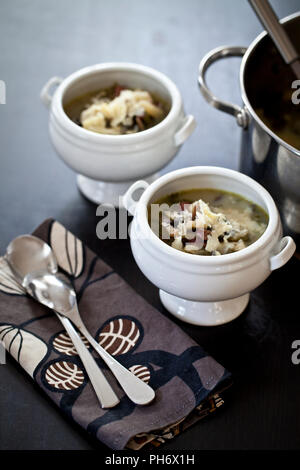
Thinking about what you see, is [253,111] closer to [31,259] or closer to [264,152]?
[264,152]

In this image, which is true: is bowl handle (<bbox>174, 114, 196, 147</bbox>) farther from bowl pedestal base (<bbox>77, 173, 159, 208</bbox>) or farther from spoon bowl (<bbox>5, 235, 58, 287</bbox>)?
spoon bowl (<bbox>5, 235, 58, 287</bbox>)

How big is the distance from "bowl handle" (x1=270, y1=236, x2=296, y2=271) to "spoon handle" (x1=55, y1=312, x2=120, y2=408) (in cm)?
26

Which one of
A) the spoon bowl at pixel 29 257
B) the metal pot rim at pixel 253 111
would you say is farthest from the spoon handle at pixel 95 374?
the metal pot rim at pixel 253 111

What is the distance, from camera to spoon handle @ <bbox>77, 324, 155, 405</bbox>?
0.82 meters

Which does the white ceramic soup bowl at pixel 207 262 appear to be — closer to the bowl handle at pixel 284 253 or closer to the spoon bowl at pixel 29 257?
the bowl handle at pixel 284 253

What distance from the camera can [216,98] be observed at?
3.36 feet

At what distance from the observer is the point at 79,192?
1150mm

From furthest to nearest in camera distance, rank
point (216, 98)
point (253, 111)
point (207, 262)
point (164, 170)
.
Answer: point (164, 170)
point (216, 98)
point (253, 111)
point (207, 262)

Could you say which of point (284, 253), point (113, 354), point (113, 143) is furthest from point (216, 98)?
point (113, 354)

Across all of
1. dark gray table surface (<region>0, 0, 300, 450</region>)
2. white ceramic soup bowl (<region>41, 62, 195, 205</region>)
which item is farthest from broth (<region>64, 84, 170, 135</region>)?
dark gray table surface (<region>0, 0, 300, 450</region>)

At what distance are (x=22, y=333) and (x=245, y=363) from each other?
11.8 inches

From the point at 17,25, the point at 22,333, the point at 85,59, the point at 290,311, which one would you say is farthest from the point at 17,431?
the point at 17,25

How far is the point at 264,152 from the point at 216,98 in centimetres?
13
